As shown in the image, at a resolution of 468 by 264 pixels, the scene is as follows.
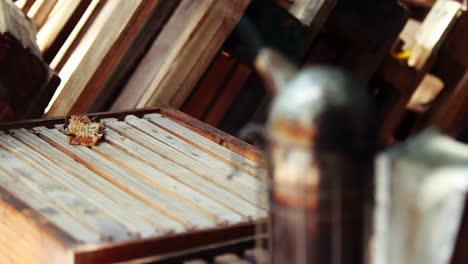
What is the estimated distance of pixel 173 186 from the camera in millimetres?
3166

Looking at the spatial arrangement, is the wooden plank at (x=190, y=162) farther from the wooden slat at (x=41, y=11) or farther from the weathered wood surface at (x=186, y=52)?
the wooden slat at (x=41, y=11)

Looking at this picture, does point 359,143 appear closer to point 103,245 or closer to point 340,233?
point 340,233

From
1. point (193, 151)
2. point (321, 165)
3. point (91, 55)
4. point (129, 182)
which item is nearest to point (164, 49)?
point (91, 55)

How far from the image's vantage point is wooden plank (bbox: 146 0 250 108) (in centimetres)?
471

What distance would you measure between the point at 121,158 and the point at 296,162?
5.42 ft

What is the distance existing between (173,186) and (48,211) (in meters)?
0.48

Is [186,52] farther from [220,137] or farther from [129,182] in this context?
[129,182]

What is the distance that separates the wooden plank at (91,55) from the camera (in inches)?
180

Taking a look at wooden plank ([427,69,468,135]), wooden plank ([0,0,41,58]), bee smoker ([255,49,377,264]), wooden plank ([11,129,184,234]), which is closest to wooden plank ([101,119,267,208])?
wooden plank ([11,129,184,234])

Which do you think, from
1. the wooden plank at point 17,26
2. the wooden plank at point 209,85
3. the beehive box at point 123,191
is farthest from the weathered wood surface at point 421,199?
the wooden plank at point 209,85

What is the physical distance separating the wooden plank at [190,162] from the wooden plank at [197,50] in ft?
2.36

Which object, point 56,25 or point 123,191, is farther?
point 56,25

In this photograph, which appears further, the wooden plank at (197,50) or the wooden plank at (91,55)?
the wooden plank at (197,50)

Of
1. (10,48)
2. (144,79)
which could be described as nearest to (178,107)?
(144,79)
